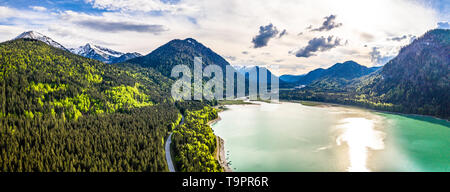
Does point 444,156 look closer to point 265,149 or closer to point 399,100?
point 265,149

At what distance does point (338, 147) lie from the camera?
5834cm

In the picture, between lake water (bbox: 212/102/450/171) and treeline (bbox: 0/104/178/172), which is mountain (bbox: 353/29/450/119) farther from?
treeline (bbox: 0/104/178/172)

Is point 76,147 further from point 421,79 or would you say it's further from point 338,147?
point 421,79

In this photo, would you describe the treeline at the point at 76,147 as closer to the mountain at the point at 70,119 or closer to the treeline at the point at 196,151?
the mountain at the point at 70,119

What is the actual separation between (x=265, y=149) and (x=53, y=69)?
10435 centimetres

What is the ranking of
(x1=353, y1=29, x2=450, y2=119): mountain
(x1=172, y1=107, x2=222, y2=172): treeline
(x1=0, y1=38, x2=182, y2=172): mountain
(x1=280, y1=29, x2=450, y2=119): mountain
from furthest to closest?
1. (x1=280, y1=29, x2=450, y2=119): mountain
2. (x1=353, y1=29, x2=450, y2=119): mountain
3. (x1=0, y1=38, x2=182, y2=172): mountain
4. (x1=172, y1=107, x2=222, y2=172): treeline

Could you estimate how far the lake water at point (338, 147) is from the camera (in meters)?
46.4

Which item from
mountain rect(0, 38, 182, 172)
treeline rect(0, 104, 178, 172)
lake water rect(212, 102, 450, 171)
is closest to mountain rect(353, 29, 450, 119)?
lake water rect(212, 102, 450, 171)

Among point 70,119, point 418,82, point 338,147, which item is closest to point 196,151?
point 338,147

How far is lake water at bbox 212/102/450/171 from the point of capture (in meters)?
46.4

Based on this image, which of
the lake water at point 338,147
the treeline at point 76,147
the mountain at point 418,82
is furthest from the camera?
the mountain at point 418,82

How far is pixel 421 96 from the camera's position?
436 ft

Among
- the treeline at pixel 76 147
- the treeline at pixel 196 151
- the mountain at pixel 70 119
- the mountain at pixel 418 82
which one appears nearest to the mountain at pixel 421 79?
the mountain at pixel 418 82
